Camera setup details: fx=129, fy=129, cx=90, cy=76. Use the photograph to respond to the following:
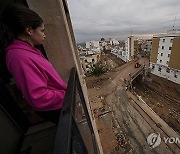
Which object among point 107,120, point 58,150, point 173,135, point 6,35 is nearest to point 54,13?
point 6,35

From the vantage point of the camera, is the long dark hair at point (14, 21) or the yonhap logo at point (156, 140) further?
the yonhap logo at point (156, 140)

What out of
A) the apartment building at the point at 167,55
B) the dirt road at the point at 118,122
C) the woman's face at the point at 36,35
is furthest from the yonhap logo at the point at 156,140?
the apartment building at the point at 167,55

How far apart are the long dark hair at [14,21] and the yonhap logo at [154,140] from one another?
31.2ft

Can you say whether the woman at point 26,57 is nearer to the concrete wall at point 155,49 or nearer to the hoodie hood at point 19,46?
the hoodie hood at point 19,46

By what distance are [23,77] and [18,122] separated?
5.31 ft

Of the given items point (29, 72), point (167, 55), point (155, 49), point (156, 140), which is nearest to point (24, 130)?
point (29, 72)

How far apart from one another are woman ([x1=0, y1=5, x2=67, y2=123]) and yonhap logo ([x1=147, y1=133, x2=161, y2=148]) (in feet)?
29.7

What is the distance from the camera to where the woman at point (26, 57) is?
96cm

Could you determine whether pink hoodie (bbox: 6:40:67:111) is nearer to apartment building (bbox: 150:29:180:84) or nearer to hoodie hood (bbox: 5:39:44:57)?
hoodie hood (bbox: 5:39:44:57)

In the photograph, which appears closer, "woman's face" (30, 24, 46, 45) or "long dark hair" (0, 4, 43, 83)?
"long dark hair" (0, 4, 43, 83)

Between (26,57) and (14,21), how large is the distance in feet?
1.08

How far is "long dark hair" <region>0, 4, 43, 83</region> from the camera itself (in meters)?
1.02

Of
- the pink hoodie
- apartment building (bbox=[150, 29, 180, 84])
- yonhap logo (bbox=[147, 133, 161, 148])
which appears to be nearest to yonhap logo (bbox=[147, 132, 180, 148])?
yonhap logo (bbox=[147, 133, 161, 148])

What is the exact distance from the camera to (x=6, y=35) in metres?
1.08
